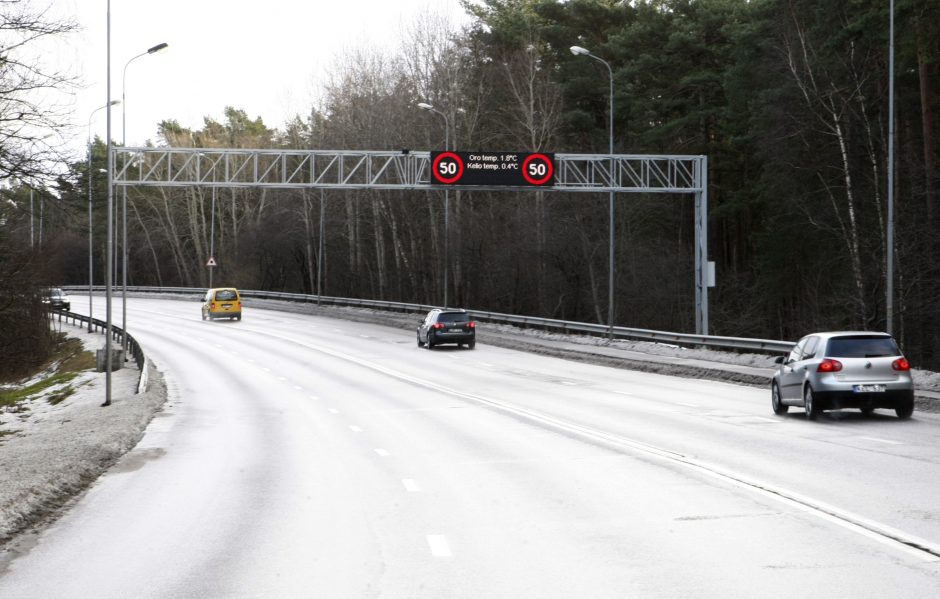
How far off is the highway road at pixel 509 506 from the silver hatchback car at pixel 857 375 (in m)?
0.38

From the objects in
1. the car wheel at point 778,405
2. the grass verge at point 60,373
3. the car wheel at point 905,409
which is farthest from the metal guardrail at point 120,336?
the car wheel at point 905,409

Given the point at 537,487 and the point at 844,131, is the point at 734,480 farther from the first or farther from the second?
the point at 844,131

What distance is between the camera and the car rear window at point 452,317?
4656 centimetres

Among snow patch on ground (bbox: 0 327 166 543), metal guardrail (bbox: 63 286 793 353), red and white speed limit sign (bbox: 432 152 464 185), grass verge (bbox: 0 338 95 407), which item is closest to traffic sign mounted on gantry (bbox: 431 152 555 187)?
red and white speed limit sign (bbox: 432 152 464 185)

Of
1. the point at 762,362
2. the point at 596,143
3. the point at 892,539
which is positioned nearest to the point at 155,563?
the point at 892,539

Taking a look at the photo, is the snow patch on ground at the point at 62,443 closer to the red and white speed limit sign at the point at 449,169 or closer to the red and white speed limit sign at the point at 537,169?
the red and white speed limit sign at the point at 449,169

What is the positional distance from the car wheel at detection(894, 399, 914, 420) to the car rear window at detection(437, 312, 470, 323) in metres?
27.5

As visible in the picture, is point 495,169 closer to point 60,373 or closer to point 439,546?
point 60,373

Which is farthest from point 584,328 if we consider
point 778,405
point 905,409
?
point 905,409

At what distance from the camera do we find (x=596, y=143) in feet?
222

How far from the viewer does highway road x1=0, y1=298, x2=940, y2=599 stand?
8.27 meters

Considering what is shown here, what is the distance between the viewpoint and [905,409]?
65.7 ft

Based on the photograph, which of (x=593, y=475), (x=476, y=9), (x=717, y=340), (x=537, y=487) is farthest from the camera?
(x=476, y=9)

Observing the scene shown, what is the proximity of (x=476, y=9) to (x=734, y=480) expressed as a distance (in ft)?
224
